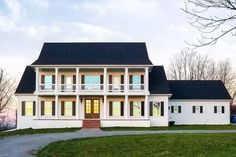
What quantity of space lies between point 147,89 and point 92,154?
27.5m

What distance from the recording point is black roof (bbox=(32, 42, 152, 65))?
45219 millimetres

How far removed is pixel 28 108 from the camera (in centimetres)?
4662

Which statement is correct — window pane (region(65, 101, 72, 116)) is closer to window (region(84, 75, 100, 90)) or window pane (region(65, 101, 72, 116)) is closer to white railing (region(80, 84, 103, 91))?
white railing (region(80, 84, 103, 91))

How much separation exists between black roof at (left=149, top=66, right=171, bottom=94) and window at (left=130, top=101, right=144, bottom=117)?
1.79 metres

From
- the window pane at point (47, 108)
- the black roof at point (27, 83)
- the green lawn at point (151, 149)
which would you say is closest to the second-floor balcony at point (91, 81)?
the window pane at point (47, 108)

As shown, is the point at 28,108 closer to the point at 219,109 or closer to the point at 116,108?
the point at 116,108

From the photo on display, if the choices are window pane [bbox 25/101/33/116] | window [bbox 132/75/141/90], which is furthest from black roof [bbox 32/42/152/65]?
window pane [bbox 25/101/33/116]

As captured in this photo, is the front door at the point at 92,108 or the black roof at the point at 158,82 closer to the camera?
the front door at the point at 92,108

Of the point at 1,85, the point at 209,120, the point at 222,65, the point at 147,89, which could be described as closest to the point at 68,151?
the point at 147,89

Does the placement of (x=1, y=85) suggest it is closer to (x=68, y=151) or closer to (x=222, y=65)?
(x=222, y=65)

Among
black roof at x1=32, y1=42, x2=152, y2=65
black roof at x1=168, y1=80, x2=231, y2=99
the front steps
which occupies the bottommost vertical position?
the front steps

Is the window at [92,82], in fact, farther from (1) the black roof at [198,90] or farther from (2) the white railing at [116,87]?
(1) the black roof at [198,90]

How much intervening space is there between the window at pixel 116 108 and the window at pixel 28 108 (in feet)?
26.0

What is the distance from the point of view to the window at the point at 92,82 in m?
45.4
